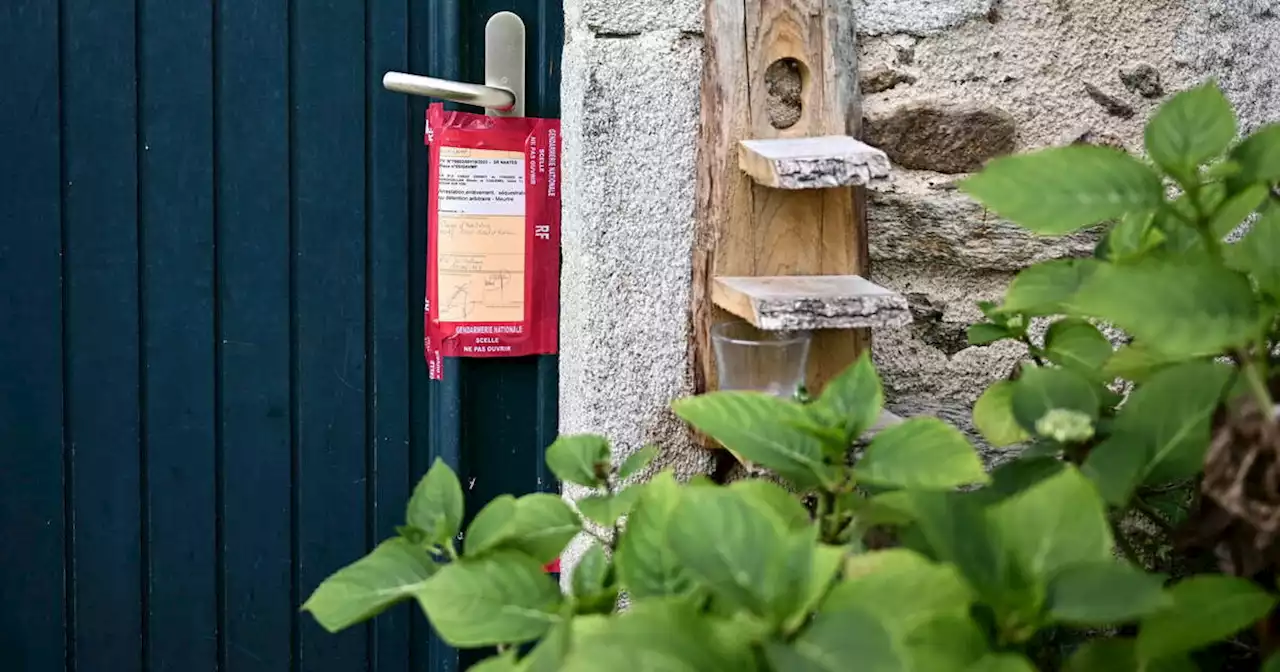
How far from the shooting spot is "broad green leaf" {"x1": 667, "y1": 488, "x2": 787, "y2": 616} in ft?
1.50

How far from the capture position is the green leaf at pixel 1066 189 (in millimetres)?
569

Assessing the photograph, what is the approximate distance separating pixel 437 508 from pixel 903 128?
852 millimetres

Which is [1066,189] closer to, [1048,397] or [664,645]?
[1048,397]

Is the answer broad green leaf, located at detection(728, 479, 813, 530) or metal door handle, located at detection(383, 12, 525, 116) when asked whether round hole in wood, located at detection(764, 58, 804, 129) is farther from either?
metal door handle, located at detection(383, 12, 525, 116)

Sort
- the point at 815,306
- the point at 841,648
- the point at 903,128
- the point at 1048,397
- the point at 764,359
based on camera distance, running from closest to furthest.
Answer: the point at 841,648 → the point at 1048,397 → the point at 815,306 → the point at 764,359 → the point at 903,128

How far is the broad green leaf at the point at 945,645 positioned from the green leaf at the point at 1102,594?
36mm

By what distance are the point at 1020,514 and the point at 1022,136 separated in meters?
0.95

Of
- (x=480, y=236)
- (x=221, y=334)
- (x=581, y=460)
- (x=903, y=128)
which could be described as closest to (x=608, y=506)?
(x=581, y=460)

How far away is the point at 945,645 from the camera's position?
442mm

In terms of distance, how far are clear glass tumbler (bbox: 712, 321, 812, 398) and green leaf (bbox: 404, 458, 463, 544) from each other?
510 mm

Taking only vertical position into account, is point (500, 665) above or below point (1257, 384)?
below

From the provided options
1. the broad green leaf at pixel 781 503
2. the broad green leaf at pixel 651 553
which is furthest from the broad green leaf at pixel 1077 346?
the broad green leaf at pixel 651 553

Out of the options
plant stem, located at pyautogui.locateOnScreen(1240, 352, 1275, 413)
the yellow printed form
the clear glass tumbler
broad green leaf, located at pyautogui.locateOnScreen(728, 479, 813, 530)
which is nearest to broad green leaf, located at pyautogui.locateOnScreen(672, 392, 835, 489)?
broad green leaf, located at pyautogui.locateOnScreen(728, 479, 813, 530)

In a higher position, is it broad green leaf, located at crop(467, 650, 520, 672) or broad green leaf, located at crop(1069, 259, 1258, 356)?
broad green leaf, located at crop(1069, 259, 1258, 356)
